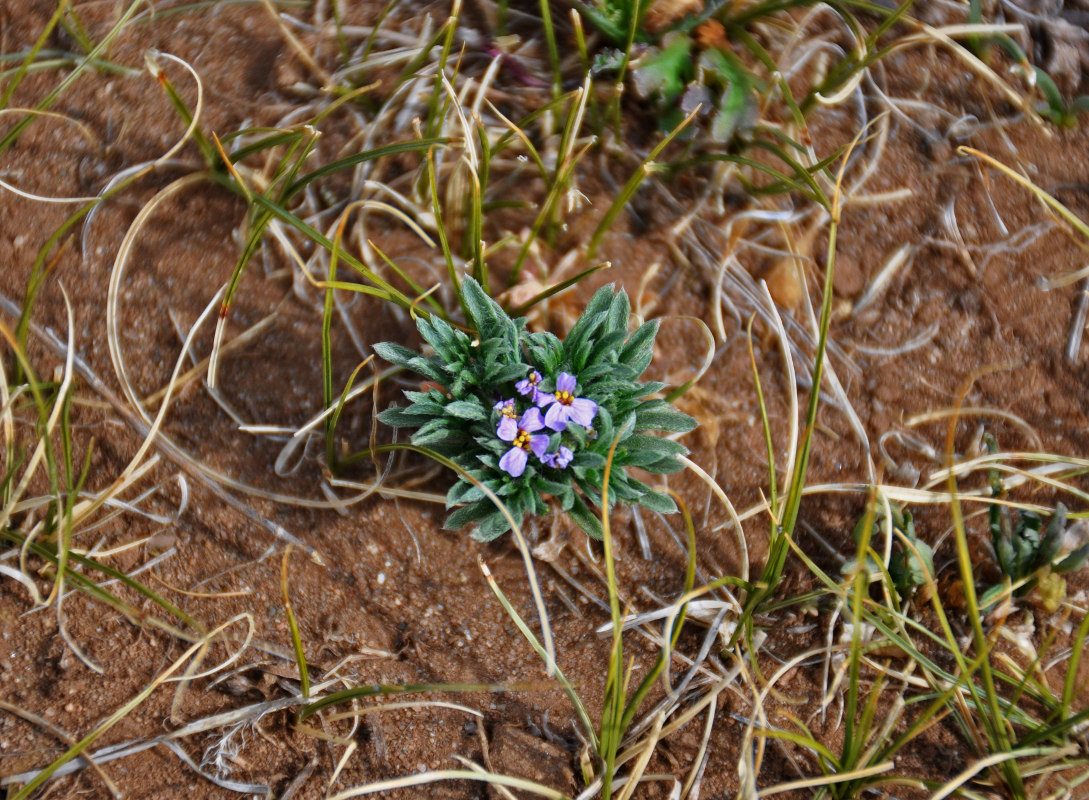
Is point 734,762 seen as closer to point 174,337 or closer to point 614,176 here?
point 614,176

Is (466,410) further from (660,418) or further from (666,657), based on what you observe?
(666,657)

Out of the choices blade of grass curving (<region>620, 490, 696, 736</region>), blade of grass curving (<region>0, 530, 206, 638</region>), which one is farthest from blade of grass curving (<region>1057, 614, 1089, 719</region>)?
blade of grass curving (<region>0, 530, 206, 638</region>)

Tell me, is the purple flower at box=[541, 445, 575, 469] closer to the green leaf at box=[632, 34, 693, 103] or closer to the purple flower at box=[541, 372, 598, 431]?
the purple flower at box=[541, 372, 598, 431]

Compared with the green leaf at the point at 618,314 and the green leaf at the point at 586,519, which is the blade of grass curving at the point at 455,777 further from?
the green leaf at the point at 618,314

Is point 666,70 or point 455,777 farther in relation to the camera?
point 666,70

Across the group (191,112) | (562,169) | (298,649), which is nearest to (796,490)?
(562,169)

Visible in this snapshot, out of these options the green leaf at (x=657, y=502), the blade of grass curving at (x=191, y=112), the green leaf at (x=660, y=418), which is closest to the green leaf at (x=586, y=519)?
the green leaf at (x=657, y=502)
